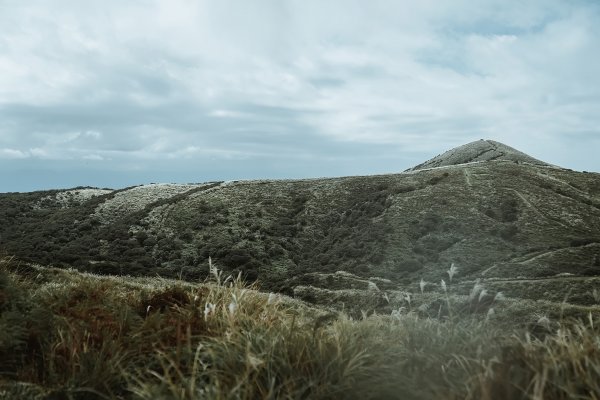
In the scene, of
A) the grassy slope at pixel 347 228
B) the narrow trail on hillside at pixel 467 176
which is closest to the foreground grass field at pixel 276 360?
the grassy slope at pixel 347 228

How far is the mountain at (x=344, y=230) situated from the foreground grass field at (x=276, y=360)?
85.1 feet

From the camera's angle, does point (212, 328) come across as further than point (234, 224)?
No

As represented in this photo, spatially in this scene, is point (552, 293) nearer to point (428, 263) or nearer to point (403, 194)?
point (428, 263)

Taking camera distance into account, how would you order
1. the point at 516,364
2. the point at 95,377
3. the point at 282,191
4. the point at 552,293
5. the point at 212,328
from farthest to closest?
the point at 282,191 → the point at 552,293 → the point at 212,328 → the point at 95,377 → the point at 516,364

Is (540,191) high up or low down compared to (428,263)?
up

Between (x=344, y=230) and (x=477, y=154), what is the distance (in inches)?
3249

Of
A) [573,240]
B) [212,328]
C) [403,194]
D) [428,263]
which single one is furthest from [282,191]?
[212,328]

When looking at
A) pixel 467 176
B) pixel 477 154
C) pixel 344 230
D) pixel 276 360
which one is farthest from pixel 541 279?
pixel 477 154

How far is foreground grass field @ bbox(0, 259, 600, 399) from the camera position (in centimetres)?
590

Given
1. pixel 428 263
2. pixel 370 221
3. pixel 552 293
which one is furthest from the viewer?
pixel 370 221

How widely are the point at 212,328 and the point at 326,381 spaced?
271cm

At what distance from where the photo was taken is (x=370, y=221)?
2325 inches

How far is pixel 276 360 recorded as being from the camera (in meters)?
6.73

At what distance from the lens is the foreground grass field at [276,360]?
5902 mm
